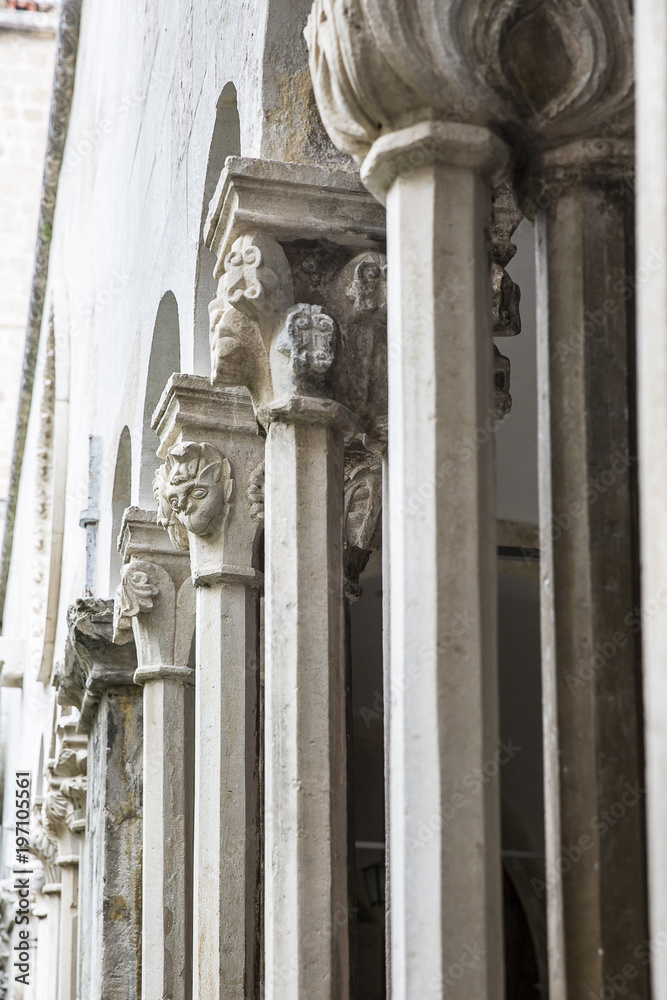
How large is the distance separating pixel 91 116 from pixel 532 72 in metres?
8.40

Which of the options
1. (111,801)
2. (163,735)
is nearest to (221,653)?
(163,735)

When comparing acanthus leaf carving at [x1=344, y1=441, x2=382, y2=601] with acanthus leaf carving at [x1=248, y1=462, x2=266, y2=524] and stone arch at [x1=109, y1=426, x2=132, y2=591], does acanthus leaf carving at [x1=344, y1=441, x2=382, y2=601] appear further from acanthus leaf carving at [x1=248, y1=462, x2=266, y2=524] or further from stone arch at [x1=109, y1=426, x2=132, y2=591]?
stone arch at [x1=109, y1=426, x2=132, y2=591]

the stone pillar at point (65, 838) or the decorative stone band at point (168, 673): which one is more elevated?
the decorative stone band at point (168, 673)

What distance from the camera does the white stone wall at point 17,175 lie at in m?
20.9

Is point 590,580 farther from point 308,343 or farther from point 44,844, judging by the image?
point 44,844

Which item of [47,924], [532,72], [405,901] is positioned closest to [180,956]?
[405,901]

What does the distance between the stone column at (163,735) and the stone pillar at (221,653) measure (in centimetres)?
118

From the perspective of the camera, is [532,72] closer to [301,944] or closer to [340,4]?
[340,4]

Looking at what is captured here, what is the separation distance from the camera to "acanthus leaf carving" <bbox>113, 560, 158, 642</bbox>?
6.53m

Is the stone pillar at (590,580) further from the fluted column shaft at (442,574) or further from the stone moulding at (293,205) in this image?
the stone moulding at (293,205)

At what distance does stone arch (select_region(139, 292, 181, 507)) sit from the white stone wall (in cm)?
1449

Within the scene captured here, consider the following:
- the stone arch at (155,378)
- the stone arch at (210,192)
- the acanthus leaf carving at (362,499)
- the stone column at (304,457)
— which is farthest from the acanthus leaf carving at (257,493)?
the stone arch at (155,378)

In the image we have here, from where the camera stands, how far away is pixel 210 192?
18.0 feet

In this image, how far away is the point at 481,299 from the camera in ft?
9.14
